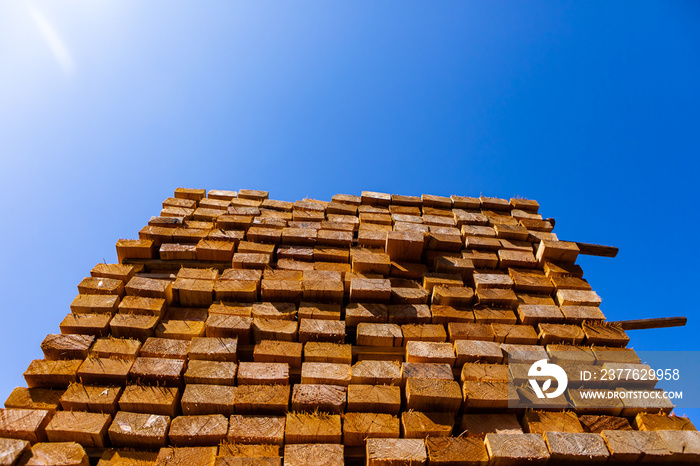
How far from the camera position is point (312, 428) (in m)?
3.92

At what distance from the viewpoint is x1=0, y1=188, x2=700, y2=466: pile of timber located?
3.83 meters

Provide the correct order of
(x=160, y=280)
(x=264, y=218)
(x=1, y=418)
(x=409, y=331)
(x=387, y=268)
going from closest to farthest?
(x=1, y=418), (x=409, y=331), (x=160, y=280), (x=387, y=268), (x=264, y=218)

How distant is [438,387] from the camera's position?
421 centimetres

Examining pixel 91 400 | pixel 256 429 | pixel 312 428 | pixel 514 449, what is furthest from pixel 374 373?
pixel 91 400

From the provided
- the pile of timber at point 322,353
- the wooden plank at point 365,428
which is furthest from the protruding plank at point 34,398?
the wooden plank at point 365,428

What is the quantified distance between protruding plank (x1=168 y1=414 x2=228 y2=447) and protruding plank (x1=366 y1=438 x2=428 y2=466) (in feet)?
4.13

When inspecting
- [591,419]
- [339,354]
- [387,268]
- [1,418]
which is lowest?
[1,418]

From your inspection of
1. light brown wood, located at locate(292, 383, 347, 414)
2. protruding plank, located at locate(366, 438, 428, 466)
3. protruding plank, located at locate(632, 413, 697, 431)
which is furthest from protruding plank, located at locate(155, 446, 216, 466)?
protruding plank, located at locate(632, 413, 697, 431)

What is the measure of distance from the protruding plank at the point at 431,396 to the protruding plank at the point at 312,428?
0.70m

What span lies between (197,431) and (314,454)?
1023 mm

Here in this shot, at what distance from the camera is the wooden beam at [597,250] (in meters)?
6.50

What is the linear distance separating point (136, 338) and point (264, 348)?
1.32 m

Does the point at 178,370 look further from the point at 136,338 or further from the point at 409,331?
the point at 409,331

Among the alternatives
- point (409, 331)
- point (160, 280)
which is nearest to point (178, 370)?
point (160, 280)
